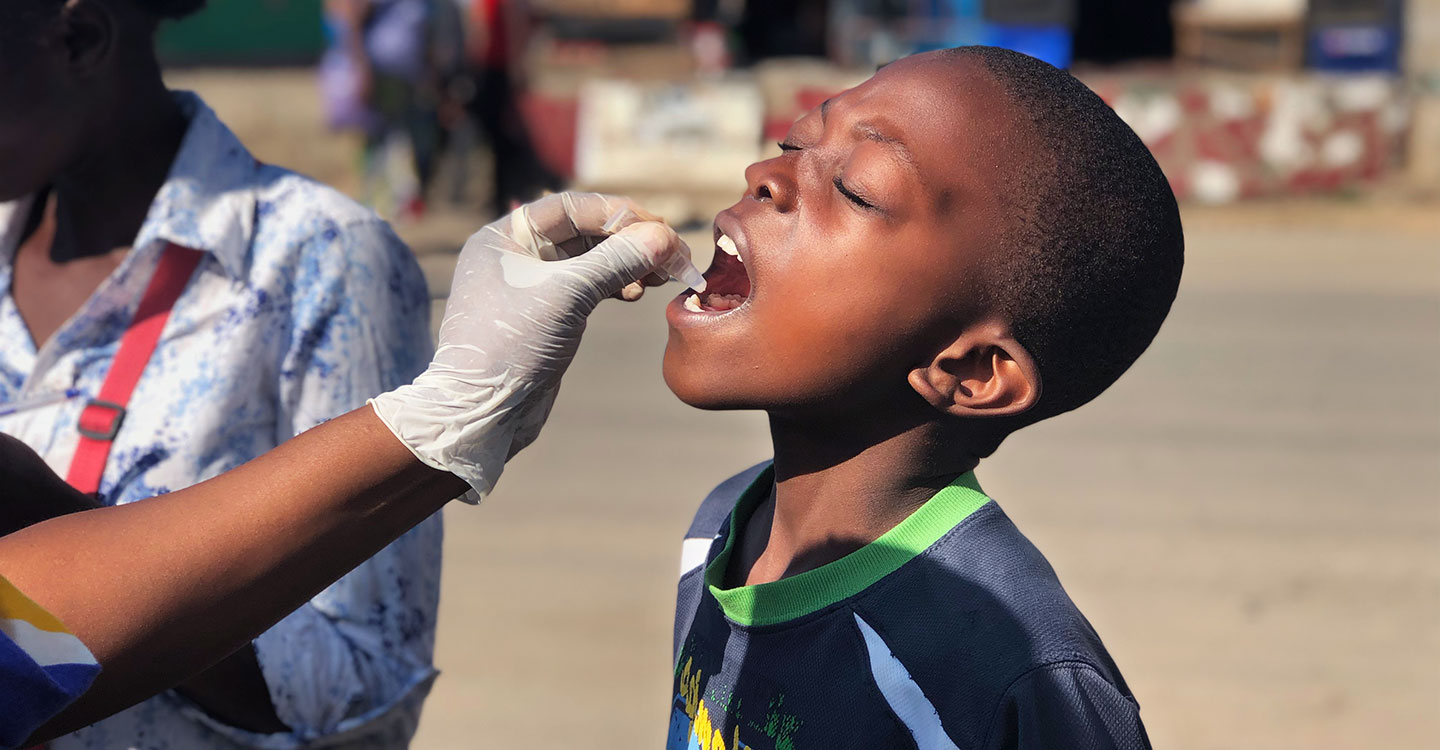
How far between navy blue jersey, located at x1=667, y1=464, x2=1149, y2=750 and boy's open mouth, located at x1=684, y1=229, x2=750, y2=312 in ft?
1.08

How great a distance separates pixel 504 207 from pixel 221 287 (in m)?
10.2

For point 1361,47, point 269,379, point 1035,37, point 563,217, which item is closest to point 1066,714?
point 563,217

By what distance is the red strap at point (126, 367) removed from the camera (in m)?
1.98

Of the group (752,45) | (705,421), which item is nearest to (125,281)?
(705,421)

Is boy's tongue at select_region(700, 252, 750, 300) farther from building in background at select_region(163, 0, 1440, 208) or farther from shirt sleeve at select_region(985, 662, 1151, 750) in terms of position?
building in background at select_region(163, 0, 1440, 208)

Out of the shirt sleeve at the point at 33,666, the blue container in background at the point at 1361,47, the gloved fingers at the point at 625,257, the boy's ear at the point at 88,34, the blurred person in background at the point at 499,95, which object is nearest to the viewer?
the shirt sleeve at the point at 33,666

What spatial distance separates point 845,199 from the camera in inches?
66.3

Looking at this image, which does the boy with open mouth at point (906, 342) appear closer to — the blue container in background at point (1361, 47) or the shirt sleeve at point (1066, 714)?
the shirt sleeve at point (1066, 714)

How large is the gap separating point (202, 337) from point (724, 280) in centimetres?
76


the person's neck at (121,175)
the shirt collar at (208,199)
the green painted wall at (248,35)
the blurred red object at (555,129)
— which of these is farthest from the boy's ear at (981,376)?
the green painted wall at (248,35)

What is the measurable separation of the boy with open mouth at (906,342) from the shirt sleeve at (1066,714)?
7cm

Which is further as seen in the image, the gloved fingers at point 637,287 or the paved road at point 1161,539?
the paved road at point 1161,539

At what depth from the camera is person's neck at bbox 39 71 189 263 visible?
2197 mm

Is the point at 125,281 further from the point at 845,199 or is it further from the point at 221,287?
the point at 845,199
